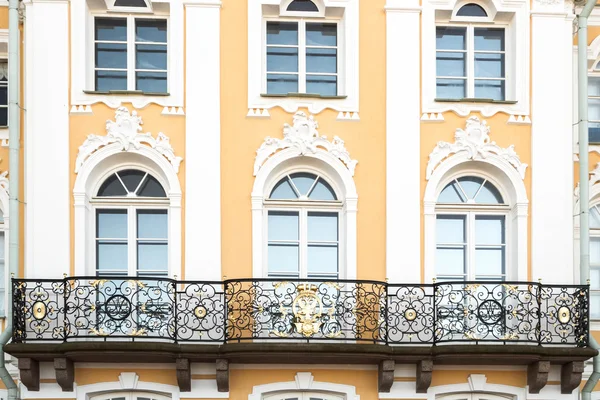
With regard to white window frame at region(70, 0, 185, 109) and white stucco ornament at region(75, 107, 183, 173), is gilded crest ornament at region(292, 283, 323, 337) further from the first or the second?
white window frame at region(70, 0, 185, 109)

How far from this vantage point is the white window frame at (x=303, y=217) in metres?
18.1

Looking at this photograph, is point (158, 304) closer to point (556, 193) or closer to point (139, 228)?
point (139, 228)

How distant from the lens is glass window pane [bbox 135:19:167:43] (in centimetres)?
1850

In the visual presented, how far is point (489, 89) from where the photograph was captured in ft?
61.6

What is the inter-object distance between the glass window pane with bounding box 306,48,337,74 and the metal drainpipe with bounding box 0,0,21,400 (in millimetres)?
4514

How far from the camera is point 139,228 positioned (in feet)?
59.6

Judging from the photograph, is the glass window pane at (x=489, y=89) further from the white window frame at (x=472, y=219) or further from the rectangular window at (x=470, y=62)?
the white window frame at (x=472, y=219)

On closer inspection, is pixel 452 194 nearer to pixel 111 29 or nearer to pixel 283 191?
pixel 283 191

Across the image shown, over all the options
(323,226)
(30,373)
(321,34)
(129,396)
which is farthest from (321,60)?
(30,373)

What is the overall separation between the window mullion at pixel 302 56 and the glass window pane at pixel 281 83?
9 centimetres

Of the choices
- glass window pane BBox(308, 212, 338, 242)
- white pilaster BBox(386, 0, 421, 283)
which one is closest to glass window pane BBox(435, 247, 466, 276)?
white pilaster BBox(386, 0, 421, 283)

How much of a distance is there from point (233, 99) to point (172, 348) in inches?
156

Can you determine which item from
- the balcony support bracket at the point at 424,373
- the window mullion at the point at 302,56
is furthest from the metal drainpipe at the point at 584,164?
the window mullion at the point at 302,56

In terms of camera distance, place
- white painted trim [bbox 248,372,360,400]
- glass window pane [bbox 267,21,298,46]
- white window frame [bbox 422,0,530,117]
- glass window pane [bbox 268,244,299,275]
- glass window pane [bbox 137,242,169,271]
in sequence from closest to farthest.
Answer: white painted trim [bbox 248,372,360,400]
glass window pane [bbox 137,242,169,271]
glass window pane [bbox 268,244,299,275]
white window frame [bbox 422,0,530,117]
glass window pane [bbox 267,21,298,46]
